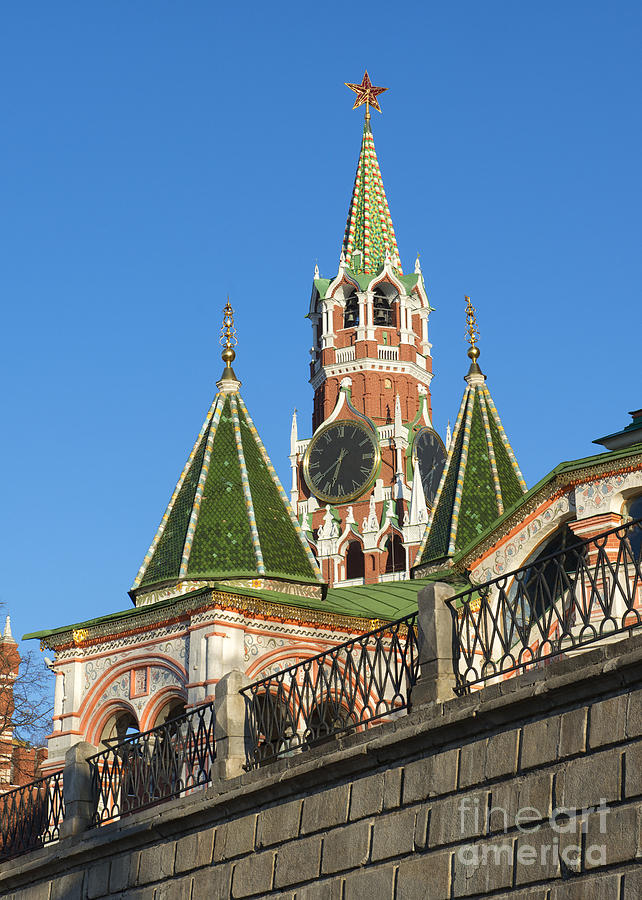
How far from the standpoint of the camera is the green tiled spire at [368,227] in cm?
6788

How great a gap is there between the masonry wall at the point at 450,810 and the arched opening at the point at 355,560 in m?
49.3

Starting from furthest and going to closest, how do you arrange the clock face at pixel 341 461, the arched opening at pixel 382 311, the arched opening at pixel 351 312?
the arched opening at pixel 351 312, the arched opening at pixel 382 311, the clock face at pixel 341 461

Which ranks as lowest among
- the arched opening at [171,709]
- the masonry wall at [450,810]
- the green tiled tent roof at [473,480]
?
the masonry wall at [450,810]

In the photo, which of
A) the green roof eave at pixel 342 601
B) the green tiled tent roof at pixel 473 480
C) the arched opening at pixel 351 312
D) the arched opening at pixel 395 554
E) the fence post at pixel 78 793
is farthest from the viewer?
the arched opening at pixel 351 312

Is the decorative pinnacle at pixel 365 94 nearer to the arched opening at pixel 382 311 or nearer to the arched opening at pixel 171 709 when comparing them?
the arched opening at pixel 382 311

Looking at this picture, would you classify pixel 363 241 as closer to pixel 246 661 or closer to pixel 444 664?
pixel 246 661

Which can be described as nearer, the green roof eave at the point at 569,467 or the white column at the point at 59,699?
the green roof eave at the point at 569,467

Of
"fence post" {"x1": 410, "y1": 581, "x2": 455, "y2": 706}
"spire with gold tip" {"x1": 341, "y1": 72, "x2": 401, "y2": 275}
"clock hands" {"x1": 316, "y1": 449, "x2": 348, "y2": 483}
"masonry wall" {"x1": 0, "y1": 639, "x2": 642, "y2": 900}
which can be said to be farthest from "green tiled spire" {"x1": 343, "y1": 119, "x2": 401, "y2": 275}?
"fence post" {"x1": 410, "y1": 581, "x2": 455, "y2": 706}

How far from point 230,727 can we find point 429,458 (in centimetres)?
5261

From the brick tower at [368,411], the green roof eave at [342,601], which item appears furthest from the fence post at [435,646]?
the brick tower at [368,411]

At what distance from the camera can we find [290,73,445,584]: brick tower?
6128cm

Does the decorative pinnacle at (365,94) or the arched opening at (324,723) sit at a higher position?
the decorative pinnacle at (365,94)

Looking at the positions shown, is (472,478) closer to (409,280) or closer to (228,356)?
(228,356)

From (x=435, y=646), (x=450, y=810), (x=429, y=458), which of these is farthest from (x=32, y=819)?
(x=429, y=458)
